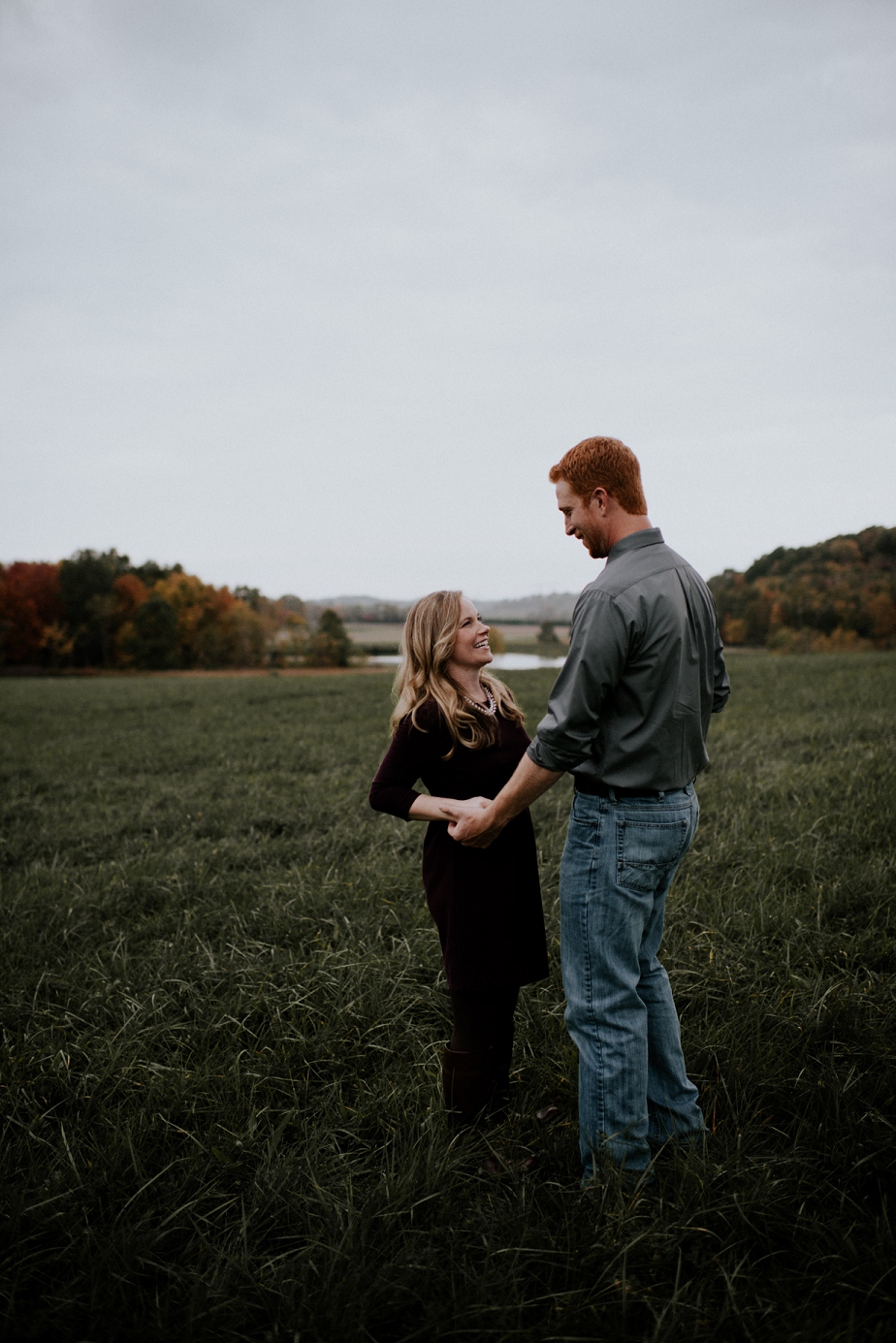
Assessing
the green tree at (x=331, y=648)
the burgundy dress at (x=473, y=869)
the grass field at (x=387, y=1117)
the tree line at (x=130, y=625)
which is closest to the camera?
the grass field at (x=387, y=1117)

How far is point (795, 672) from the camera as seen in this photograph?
62.3 ft

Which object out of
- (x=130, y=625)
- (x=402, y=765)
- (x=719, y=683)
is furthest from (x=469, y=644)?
(x=130, y=625)

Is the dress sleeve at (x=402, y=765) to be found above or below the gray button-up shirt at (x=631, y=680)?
below

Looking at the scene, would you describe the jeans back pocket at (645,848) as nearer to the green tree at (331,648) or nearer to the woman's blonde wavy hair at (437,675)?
the woman's blonde wavy hair at (437,675)

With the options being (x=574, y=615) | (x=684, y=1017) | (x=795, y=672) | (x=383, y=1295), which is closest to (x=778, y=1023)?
(x=684, y=1017)

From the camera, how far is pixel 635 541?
2.15 m

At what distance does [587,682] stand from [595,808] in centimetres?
42

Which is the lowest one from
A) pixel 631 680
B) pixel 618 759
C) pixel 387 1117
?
pixel 387 1117

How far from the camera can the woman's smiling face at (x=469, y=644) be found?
104 inches

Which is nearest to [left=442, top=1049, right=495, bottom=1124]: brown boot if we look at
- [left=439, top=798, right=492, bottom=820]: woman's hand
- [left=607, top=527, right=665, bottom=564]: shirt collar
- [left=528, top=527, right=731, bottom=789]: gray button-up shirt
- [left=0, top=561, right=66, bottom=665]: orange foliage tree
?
[left=439, top=798, right=492, bottom=820]: woman's hand

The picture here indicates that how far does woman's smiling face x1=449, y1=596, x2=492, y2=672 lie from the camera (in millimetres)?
2645

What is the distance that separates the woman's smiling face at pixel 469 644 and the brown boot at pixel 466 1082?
4.67 ft

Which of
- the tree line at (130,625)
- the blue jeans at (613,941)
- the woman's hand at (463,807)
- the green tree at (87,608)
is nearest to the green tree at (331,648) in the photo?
the tree line at (130,625)

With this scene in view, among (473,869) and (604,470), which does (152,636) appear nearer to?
(473,869)
